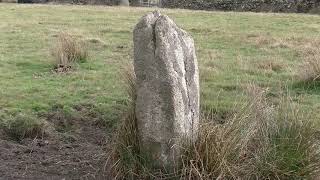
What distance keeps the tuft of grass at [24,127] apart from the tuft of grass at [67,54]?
3.19 meters

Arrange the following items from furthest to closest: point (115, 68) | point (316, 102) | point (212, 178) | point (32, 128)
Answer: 1. point (115, 68)
2. point (316, 102)
3. point (32, 128)
4. point (212, 178)

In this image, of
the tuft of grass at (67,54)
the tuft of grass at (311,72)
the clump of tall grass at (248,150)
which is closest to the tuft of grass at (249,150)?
the clump of tall grass at (248,150)

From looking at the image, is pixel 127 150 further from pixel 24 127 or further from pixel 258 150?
pixel 24 127

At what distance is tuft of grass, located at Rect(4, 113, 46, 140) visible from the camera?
7.83 meters

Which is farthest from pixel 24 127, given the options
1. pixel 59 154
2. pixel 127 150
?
pixel 127 150

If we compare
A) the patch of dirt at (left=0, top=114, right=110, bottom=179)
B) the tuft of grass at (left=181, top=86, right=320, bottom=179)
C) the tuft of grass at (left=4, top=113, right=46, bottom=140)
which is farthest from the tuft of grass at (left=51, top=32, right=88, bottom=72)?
the tuft of grass at (left=181, top=86, right=320, bottom=179)

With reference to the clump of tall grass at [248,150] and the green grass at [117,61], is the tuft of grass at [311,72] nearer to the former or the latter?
the green grass at [117,61]

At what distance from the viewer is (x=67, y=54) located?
11703 mm

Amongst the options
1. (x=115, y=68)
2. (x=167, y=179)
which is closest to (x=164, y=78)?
(x=167, y=179)

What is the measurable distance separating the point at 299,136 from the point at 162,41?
1.53 metres

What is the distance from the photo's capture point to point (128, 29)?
58.4 feet

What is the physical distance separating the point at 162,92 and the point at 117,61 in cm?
642

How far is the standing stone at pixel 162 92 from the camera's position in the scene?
18.5 ft

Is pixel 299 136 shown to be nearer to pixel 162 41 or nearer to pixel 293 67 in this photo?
pixel 162 41
